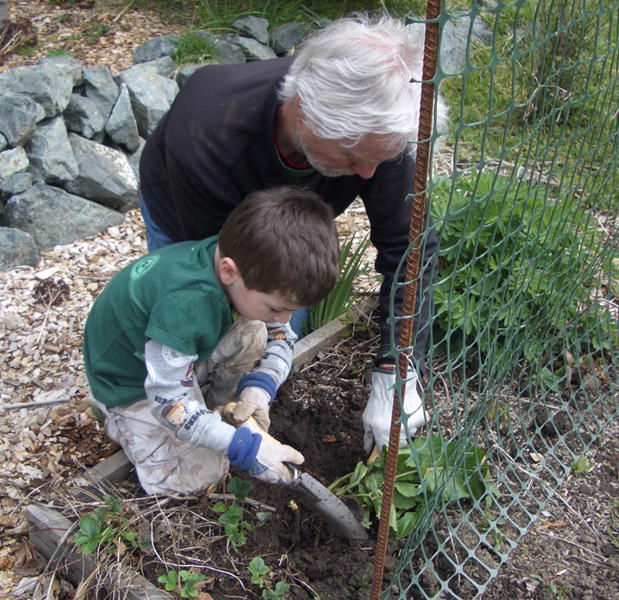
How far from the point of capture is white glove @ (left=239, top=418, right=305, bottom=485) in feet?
5.60

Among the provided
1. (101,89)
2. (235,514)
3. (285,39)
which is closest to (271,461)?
(235,514)

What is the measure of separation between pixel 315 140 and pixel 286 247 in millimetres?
421

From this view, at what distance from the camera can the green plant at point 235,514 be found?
5.62 feet

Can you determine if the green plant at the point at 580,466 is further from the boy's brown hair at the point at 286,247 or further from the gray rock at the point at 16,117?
the gray rock at the point at 16,117

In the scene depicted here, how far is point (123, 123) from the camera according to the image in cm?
356

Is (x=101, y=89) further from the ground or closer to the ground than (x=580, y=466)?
A: further from the ground

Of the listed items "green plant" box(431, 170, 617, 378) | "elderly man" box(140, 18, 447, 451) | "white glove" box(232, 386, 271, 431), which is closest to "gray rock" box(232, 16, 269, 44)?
"elderly man" box(140, 18, 447, 451)

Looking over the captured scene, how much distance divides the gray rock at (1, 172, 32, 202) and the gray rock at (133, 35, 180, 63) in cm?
142

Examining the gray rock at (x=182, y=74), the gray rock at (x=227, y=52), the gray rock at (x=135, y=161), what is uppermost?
the gray rock at (x=227, y=52)

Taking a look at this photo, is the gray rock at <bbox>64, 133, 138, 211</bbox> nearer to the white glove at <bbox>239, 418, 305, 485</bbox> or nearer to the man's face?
the man's face

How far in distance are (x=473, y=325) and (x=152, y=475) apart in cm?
126

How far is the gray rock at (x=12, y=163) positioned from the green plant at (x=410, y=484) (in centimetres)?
242

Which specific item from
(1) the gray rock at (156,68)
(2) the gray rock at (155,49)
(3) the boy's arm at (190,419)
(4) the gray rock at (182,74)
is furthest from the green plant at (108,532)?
(2) the gray rock at (155,49)

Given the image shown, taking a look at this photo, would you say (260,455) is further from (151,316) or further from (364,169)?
(364,169)
